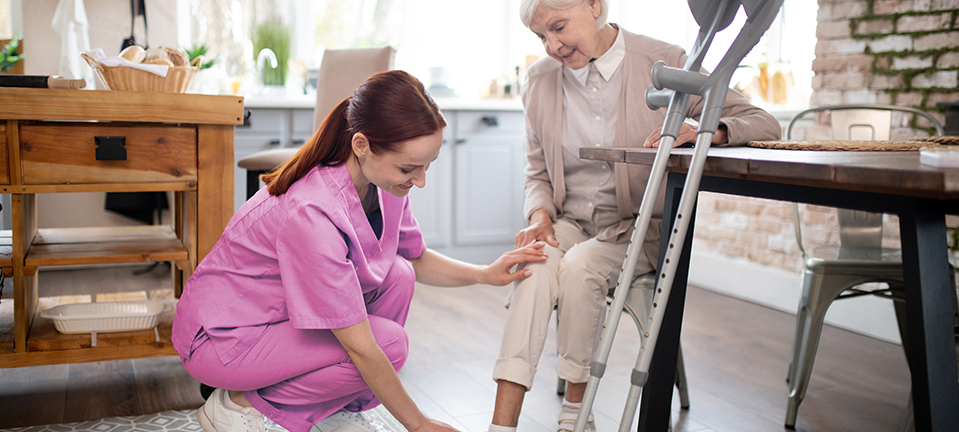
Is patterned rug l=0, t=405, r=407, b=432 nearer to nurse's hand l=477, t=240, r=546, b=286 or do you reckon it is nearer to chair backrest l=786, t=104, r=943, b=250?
nurse's hand l=477, t=240, r=546, b=286

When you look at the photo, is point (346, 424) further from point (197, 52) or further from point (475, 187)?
point (197, 52)

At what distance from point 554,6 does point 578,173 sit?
1.35 feet

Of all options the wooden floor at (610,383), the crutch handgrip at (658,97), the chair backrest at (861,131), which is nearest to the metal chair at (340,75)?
the wooden floor at (610,383)

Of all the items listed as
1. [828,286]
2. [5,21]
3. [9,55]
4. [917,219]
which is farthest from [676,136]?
[5,21]

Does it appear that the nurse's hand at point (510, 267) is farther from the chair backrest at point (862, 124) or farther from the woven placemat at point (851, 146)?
the chair backrest at point (862, 124)

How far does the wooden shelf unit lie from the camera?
1.53 metres

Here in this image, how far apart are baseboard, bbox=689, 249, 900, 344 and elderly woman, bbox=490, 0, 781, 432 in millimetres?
1285

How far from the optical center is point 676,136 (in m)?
1.04

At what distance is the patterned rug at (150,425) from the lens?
157cm

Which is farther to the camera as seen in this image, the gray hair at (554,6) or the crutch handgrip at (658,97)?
the gray hair at (554,6)

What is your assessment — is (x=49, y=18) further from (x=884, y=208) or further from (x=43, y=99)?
(x=884, y=208)

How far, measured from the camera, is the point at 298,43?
3.85 m

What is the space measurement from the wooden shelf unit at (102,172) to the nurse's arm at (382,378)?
69cm

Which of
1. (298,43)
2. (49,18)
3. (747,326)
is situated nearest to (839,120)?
(747,326)
